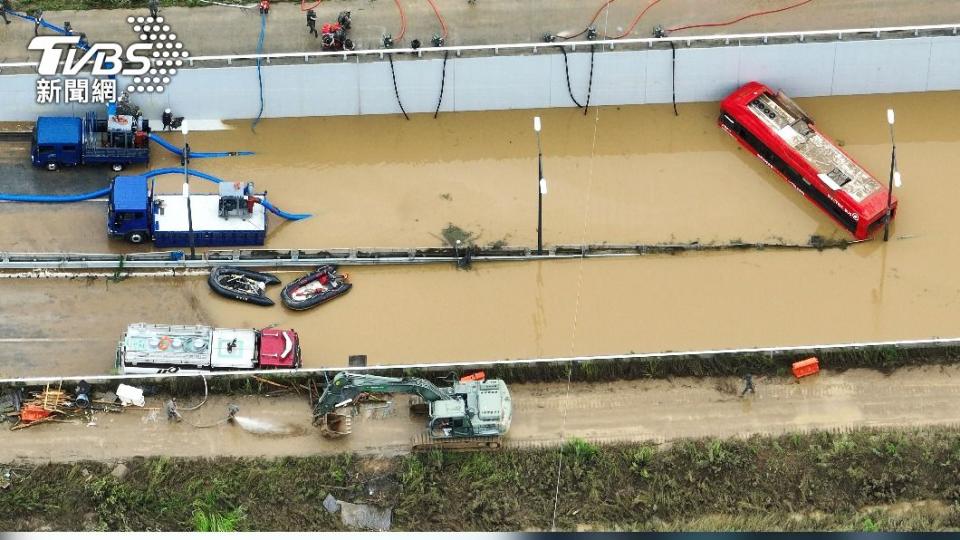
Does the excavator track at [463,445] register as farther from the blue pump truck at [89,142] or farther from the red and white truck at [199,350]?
the blue pump truck at [89,142]

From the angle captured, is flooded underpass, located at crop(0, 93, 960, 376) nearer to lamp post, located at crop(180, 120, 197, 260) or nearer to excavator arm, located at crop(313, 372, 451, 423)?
lamp post, located at crop(180, 120, 197, 260)

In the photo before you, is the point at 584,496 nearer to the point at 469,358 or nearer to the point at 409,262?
the point at 469,358

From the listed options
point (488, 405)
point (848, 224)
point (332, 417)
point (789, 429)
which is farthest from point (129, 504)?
point (848, 224)

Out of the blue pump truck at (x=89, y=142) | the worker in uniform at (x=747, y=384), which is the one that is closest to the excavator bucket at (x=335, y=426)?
the worker in uniform at (x=747, y=384)

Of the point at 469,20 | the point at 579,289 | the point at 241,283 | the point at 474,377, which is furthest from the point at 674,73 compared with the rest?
the point at 241,283

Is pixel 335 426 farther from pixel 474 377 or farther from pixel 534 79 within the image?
pixel 534 79

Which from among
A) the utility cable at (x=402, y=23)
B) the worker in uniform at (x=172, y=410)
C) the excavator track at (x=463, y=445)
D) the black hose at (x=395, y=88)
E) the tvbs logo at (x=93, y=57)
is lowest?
the excavator track at (x=463, y=445)

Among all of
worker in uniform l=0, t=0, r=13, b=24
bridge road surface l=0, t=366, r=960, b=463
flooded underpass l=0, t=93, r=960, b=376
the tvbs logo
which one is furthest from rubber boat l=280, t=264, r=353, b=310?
worker in uniform l=0, t=0, r=13, b=24
